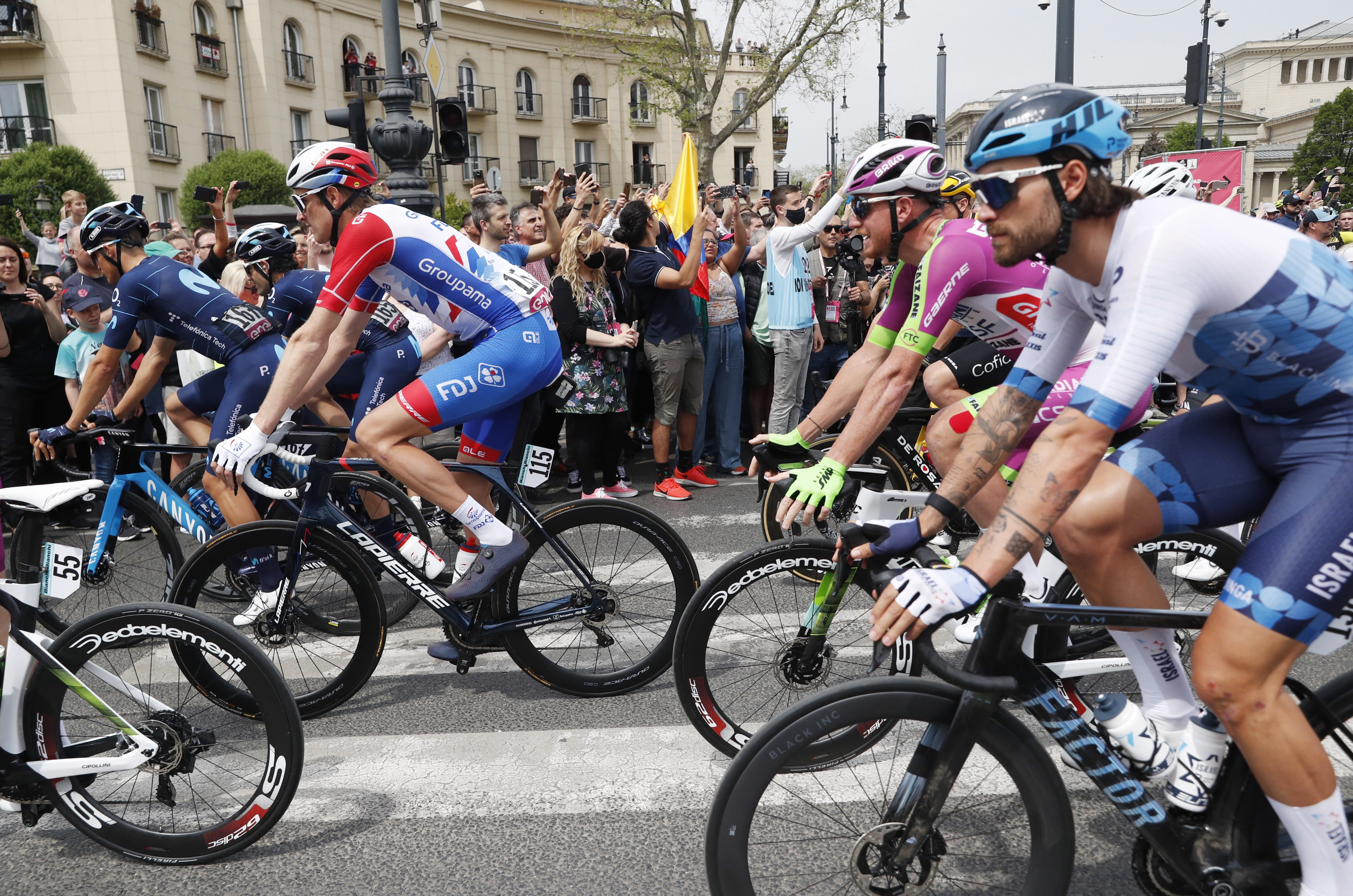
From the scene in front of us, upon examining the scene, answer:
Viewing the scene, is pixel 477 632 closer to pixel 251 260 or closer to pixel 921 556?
pixel 921 556

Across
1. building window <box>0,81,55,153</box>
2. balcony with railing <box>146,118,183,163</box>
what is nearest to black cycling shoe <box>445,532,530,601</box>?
balcony with railing <box>146,118,183,163</box>

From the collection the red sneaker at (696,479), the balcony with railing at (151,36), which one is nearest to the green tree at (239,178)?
the balcony with railing at (151,36)

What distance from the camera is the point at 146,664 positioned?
3.65 meters

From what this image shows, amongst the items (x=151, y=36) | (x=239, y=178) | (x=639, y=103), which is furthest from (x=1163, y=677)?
(x=639, y=103)

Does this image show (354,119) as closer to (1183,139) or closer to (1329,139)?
(1329,139)

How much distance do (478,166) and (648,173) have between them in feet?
Result: 37.8

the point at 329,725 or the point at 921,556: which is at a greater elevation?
the point at 921,556

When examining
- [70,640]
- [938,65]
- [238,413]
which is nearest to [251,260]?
[238,413]

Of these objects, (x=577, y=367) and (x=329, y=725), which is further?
(x=577, y=367)

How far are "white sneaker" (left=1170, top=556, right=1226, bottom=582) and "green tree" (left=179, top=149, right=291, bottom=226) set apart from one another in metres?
32.1

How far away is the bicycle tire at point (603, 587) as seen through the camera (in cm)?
400

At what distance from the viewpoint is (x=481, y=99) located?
161 ft

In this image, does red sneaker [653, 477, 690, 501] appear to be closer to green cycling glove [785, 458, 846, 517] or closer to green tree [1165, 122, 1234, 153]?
green cycling glove [785, 458, 846, 517]

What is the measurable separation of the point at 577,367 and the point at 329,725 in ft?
13.2
